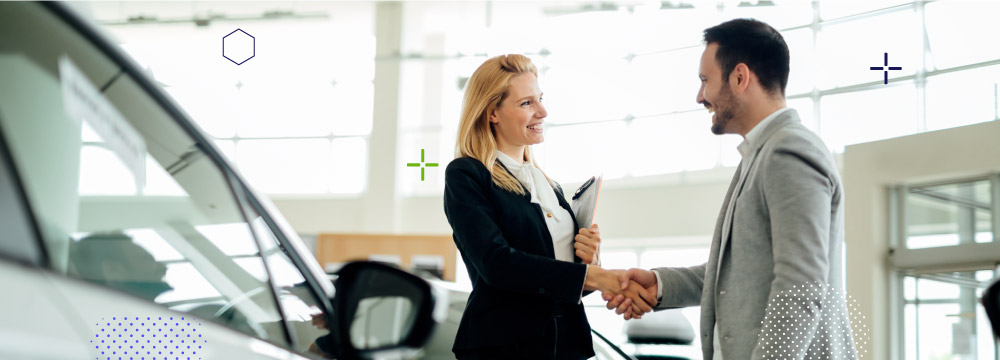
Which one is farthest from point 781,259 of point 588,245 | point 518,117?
point 518,117

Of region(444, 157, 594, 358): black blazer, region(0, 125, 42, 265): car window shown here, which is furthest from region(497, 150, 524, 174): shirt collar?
region(0, 125, 42, 265): car window

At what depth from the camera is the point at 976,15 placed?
10.8m

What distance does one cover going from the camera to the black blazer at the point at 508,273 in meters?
1.80

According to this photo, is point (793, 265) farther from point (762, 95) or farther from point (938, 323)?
point (938, 323)

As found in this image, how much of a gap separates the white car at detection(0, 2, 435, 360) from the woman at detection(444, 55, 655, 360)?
63 centimetres

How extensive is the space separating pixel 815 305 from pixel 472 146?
0.86 m

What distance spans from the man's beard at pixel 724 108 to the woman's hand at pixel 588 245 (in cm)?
34

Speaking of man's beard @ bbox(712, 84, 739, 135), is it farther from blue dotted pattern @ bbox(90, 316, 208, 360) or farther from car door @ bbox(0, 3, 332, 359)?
blue dotted pattern @ bbox(90, 316, 208, 360)

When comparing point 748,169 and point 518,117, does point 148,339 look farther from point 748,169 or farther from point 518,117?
point 518,117

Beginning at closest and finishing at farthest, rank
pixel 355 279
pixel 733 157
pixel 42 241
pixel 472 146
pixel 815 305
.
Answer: pixel 42 241 < pixel 355 279 < pixel 815 305 < pixel 472 146 < pixel 733 157

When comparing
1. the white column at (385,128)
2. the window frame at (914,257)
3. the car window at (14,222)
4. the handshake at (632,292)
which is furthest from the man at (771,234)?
the white column at (385,128)

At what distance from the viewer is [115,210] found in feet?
2.66

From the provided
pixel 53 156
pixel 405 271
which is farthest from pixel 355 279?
pixel 53 156

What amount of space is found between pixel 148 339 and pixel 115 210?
15cm
